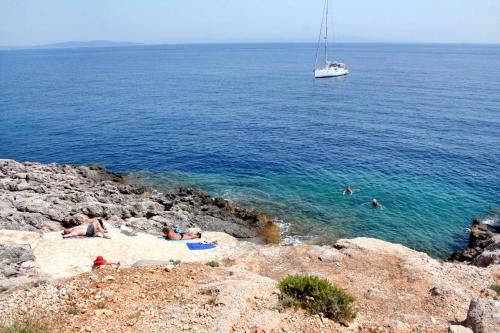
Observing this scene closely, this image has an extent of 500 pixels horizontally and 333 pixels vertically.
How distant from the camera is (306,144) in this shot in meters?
58.6

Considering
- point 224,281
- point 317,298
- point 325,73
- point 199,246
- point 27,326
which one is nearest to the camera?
point 27,326

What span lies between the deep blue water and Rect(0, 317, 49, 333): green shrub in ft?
80.5

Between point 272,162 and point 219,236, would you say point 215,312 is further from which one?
point 272,162

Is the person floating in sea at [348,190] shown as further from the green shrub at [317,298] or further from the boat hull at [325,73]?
the boat hull at [325,73]

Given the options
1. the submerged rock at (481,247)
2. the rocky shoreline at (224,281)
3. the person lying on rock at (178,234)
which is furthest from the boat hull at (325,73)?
the person lying on rock at (178,234)

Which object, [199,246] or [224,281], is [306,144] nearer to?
[199,246]

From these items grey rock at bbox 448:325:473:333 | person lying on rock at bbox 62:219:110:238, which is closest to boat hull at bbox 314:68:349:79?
person lying on rock at bbox 62:219:110:238

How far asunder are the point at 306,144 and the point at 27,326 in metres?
48.9

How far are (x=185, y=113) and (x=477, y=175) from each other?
51.6 metres

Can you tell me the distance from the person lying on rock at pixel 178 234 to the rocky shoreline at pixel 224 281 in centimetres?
182

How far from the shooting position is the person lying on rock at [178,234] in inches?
1194

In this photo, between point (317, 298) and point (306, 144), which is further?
point (306, 144)

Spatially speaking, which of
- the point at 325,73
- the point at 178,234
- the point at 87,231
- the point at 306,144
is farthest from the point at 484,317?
the point at 325,73

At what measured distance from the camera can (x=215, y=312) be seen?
48.1ft
